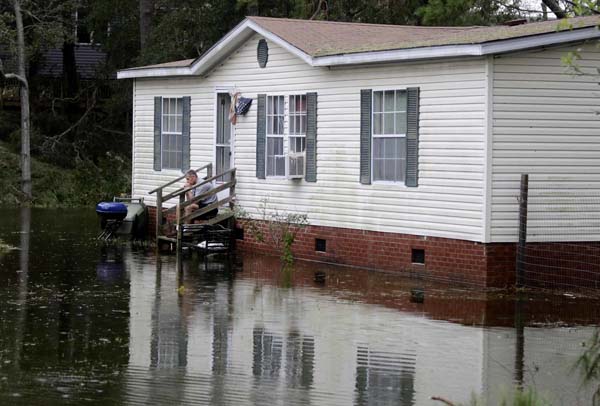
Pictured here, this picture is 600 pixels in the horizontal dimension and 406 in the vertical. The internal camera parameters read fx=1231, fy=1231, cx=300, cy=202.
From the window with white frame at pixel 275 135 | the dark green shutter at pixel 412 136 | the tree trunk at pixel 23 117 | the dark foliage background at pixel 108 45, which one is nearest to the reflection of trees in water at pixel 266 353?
the dark green shutter at pixel 412 136

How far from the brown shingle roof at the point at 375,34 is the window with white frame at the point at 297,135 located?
3.61ft

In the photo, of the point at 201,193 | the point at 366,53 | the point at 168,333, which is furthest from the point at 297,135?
the point at 168,333

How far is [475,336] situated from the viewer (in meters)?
13.9

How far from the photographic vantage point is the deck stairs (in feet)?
75.6

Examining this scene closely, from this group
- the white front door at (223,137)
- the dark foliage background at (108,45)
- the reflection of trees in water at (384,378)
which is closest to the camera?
the reflection of trees in water at (384,378)

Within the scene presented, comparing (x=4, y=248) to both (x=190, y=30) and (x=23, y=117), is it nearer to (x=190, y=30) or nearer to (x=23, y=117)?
(x=23, y=117)

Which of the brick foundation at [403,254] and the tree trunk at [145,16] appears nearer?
the brick foundation at [403,254]

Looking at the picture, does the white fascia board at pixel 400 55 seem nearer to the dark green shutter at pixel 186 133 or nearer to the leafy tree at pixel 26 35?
the dark green shutter at pixel 186 133

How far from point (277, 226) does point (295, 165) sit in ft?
3.76

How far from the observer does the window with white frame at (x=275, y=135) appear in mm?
22469

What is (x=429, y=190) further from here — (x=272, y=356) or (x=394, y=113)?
(x=272, y=356)

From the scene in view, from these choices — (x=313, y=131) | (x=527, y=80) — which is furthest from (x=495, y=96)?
(x=313, y=131)

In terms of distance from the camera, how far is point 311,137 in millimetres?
21594

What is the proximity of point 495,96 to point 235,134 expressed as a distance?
24.0ft
